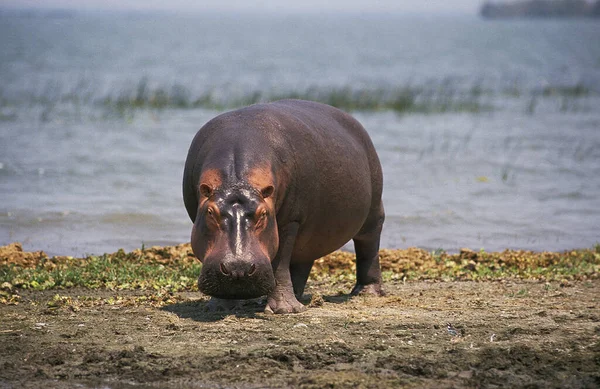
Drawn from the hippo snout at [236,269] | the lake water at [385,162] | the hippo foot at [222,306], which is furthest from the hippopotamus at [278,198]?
the lake water at [385,162]

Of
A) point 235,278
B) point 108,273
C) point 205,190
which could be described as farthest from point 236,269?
point 108,273

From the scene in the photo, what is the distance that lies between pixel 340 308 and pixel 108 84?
28867mm

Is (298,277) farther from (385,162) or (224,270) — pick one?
(385,162)

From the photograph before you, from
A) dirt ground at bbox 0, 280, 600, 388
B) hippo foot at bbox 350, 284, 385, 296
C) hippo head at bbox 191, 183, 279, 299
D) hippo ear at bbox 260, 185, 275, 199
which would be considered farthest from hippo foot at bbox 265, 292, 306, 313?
hippo foot at bbox 350, 284, 385, 296

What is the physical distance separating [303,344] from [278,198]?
116 centimetres

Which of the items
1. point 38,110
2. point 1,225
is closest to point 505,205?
point 1,225

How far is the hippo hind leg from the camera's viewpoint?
331 inches

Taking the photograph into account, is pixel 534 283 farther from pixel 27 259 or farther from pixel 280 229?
pixel 27 259

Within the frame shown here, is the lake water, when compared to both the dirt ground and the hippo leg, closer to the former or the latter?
the hippo leg

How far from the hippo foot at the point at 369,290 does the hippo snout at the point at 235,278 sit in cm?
219

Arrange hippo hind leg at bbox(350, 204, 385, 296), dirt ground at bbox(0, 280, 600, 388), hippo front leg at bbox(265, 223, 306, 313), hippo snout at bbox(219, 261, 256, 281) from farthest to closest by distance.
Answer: hippo hind leg at bbox(350, 204, 385, 296)
hippo front leg at bbox(265, 223, 306, 313)
hippo snout at bbox(219, 261, 256, 281)
dirt ground at bbox(0, 280, 600, 388)

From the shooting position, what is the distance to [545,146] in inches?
822

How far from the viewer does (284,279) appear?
7.11 m

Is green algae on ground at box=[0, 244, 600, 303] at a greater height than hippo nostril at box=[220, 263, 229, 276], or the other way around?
hippo nostril at box=[220, 263, 229, 276]
